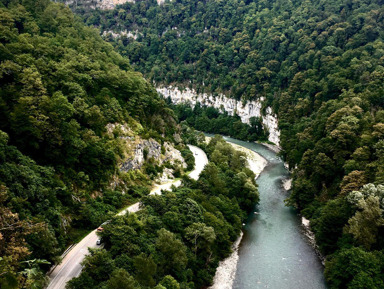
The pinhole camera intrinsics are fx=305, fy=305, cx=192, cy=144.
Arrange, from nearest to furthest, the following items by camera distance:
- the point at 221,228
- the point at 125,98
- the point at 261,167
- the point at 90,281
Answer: the point at 90,281, the point at 221,228, the point at 125,98, the point at 261,167

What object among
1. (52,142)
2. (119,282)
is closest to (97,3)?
(52,142)

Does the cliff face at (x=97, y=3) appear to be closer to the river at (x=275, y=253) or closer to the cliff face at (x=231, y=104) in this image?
the cliff face at (x=231, y=104)

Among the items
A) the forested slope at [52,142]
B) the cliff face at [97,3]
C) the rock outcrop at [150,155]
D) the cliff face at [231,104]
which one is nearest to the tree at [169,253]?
the forested slope at [52,142]

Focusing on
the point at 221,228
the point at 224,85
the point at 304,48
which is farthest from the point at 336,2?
the point at 221,228

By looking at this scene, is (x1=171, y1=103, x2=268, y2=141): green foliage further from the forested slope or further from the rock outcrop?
the forested slope

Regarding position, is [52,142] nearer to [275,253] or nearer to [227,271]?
[227,271]

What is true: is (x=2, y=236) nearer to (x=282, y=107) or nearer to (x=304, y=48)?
(x=282, y=107)
